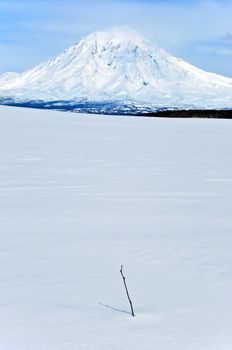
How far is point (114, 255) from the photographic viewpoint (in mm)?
4016

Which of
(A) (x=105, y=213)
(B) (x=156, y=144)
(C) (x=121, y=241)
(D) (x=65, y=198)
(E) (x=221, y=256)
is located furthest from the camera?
(B) (x=156, y=144)

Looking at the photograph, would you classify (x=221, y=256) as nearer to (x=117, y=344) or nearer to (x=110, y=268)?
(x=110, y=268)

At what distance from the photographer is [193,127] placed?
782 inches

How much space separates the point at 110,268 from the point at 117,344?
3.90 ft

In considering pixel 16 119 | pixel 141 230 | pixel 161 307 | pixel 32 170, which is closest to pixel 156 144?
pixel 32 170

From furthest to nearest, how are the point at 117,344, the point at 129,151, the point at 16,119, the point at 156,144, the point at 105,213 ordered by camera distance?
the point at 16,119 → the point at 156,144 → the point at 129,151 → the point at 105,213 → the point at 117,344

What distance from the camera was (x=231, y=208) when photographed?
5773mm

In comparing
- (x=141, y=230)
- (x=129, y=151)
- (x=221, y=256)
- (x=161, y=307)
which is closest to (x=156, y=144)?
(x=129, y=151)

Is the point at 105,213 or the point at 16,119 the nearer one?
the point at 105,213

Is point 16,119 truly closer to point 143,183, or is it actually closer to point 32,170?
point 32,170

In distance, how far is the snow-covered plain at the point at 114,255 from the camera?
8.80 ft

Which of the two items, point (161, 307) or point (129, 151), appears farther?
point (129, 151)

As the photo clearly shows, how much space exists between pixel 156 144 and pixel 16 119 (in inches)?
284

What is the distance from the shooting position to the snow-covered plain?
268 cm
